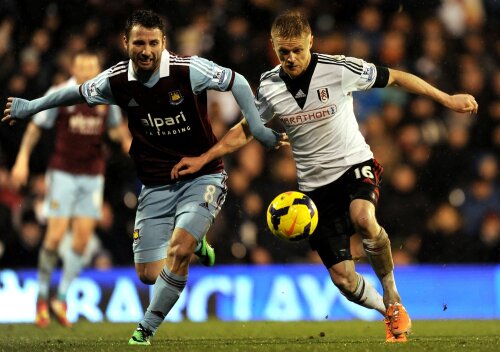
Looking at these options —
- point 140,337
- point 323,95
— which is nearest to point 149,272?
point 140,337

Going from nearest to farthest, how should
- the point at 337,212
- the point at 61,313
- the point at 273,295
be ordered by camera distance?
the point at 337,212
the point at 61,313
the point at 273,295

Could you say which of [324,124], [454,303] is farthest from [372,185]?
[454,303]

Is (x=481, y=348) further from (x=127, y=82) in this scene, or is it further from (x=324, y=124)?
(x=127, y=82)

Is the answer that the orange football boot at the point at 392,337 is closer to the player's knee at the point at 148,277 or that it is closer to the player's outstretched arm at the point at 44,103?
the player's knee at the point at 148,277

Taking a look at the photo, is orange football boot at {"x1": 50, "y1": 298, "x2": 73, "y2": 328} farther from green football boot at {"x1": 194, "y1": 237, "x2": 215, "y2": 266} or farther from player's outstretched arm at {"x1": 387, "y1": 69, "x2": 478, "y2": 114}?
player's outstretched arm at {"x1": 387, "y1": 69, "x2": 478, "y2": 114}

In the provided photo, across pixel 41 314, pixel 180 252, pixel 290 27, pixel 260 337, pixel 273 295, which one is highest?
pixel 290 27

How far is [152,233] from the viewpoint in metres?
7.38

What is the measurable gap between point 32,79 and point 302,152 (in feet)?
19.1

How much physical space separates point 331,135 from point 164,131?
1.17m

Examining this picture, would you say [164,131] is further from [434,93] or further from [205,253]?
[434,93]

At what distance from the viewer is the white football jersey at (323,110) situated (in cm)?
734

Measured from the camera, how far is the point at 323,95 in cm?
734

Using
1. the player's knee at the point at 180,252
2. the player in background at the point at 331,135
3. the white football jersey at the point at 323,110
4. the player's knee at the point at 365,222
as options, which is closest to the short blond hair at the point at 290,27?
the player in background at the point at 331,135

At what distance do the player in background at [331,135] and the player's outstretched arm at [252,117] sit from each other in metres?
0.23
